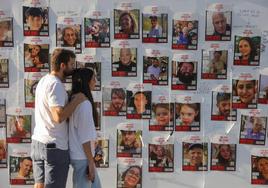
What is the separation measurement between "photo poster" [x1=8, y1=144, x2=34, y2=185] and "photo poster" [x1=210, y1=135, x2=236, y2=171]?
73.9 inches

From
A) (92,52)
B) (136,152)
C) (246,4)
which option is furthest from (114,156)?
(246,4)

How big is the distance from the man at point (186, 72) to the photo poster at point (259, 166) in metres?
0.97

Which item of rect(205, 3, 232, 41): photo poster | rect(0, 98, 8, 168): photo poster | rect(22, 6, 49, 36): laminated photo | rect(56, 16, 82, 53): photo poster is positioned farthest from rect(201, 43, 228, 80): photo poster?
rect(0, 98, 8, 168): photo poster

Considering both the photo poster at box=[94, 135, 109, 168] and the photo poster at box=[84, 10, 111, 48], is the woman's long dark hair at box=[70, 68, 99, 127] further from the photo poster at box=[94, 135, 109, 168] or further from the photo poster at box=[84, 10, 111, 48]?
the photo poster at box=[94, 135, 109, 168]

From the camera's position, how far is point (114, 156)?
15.5 feet

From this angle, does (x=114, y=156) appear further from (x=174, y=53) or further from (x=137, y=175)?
(x=174, y=53)

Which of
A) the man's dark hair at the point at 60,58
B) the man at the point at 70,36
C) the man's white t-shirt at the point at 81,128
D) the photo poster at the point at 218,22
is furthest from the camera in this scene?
the man at the point at 70,36

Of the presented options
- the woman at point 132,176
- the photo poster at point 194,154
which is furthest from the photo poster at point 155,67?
the woman at point 132,176

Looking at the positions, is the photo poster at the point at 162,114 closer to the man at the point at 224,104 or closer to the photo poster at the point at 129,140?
the photo poster at the point at 129,140

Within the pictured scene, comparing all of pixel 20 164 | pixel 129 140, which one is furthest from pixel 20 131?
pixel 129 140

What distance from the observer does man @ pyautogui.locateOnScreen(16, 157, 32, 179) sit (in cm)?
480

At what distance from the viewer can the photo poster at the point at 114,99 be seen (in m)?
4.62

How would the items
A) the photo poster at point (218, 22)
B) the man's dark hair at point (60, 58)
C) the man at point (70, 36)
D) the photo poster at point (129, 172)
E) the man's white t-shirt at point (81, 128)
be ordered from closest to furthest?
the man's white t-shirt at point (81, 128), the man's dark hair at point (60, 58), the photo poster at point (218, 22), the man at point (70, 36), the photo poster at point (129, 172)

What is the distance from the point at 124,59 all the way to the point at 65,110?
1.22m
